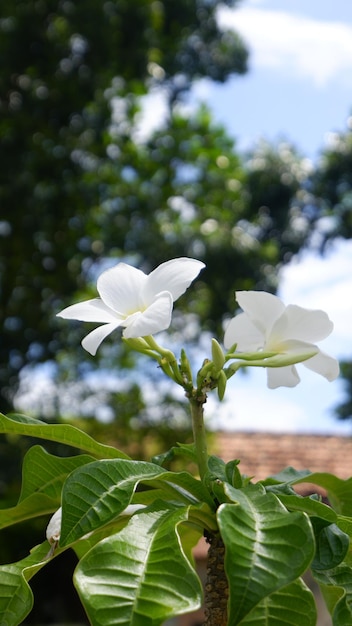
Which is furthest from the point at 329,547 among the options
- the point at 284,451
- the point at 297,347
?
the point at 284,451

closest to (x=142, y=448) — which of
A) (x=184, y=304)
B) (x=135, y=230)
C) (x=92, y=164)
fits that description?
(x=184, y=304)

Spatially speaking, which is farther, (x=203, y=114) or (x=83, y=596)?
(x=203, y=114)

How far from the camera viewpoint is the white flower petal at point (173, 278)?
Answer: 47.8 inches

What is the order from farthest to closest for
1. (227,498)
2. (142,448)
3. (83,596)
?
1. (142,448)
2. (227,498)
3. (83,596)

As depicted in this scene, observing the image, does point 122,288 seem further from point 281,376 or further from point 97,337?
point 281,376

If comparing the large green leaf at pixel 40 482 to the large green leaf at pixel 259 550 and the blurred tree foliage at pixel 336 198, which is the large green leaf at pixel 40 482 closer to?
the large green leaf at pixel 259 550

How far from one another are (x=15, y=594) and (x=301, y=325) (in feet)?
1.70

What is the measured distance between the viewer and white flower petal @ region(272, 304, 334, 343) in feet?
4.26

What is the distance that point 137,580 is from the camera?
0.93 metres

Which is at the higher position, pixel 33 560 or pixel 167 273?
pixel 167 273

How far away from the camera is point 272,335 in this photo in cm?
132

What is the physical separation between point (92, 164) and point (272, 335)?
8.75m

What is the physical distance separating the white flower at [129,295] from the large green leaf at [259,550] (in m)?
0.28

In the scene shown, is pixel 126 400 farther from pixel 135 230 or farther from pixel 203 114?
pixel 203 114
